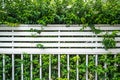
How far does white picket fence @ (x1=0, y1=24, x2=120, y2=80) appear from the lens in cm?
546

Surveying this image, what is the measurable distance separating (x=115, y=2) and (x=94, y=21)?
52 cm

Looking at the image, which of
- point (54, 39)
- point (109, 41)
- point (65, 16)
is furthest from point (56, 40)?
point (109, 41)

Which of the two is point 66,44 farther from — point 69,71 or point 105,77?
point 105,77

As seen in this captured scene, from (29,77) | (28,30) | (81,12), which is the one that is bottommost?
(29,77)

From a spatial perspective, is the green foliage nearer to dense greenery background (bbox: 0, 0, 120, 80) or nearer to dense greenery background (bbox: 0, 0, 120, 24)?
dense greenery background (bbox: 0, 0, 120, 80)

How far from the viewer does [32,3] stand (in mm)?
5477

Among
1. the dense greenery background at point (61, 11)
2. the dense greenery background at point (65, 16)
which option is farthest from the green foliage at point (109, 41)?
the dense greenery background at point (61, 11)

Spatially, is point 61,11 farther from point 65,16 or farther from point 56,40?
point 56,40

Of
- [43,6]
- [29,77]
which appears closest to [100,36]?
[43,6]

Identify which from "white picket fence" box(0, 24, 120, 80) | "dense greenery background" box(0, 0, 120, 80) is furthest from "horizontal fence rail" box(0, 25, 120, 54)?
"dense greenery background" box(0, 0, 120, 80)

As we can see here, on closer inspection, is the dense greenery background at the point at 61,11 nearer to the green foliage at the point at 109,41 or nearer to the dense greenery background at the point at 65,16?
the dense greenery background at the point at 65,16

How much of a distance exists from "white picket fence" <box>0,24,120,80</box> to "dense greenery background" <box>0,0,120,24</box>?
13 cm

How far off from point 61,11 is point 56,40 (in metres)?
0.54

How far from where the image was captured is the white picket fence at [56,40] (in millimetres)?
5461
